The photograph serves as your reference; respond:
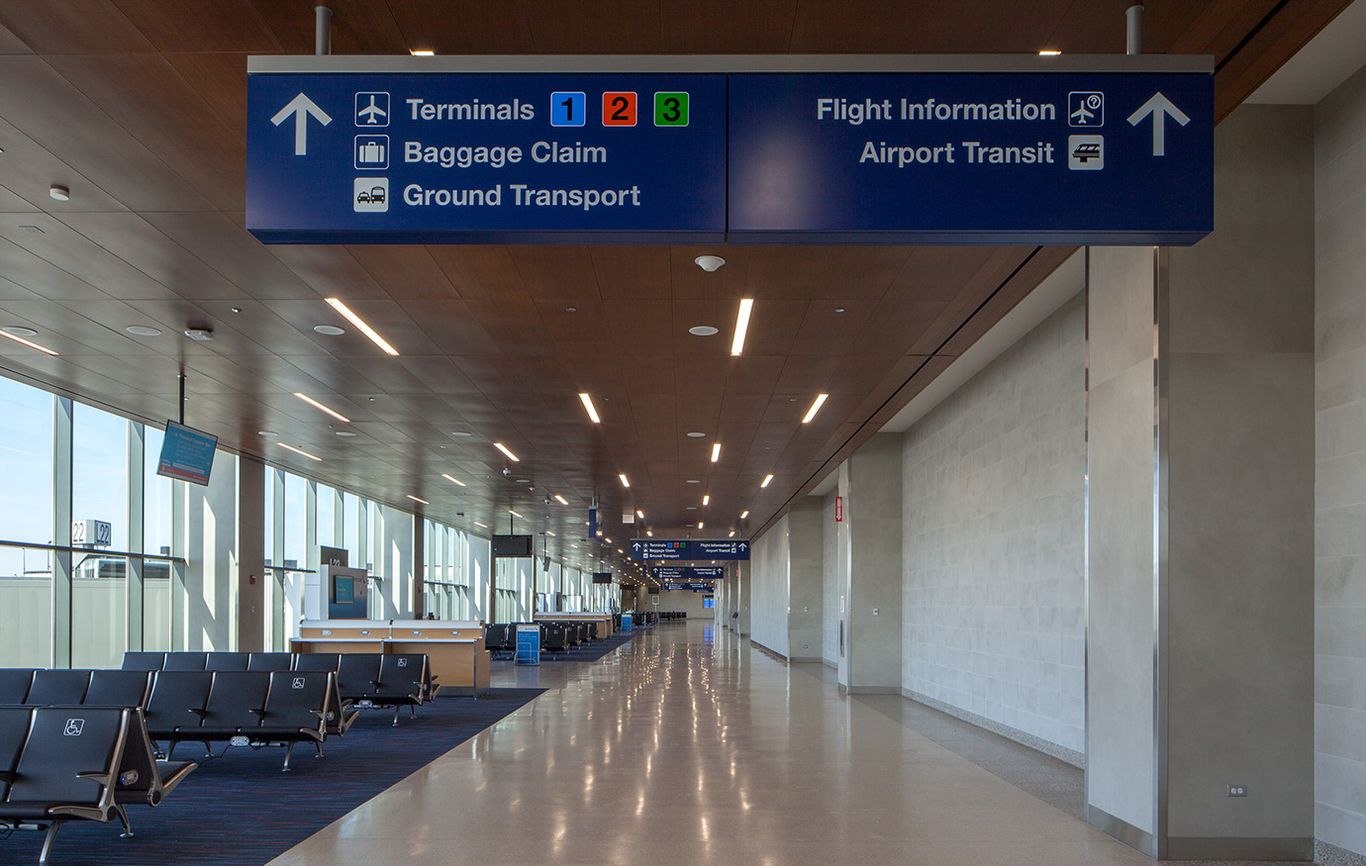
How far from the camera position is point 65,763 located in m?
6.09

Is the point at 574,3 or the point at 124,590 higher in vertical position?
the point at 574,3

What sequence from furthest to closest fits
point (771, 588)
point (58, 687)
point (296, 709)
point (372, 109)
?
point (771, 588), point (296, 709), point (58, 687), point (372, 109)

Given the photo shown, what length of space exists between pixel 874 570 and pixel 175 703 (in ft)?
36.1

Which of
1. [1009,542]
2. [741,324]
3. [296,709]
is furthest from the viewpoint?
[1009,542]

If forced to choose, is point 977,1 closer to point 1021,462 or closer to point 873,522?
point 1021,462

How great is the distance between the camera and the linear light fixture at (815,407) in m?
13.1

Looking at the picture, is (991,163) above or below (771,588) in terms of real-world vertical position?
above

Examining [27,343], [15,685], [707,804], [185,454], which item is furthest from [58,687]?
[707,804]

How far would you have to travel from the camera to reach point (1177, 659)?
605cm

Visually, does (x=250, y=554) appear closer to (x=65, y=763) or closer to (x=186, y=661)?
(x=186, y=661)

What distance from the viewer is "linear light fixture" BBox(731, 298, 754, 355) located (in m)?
8.99

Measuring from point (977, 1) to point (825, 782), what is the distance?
6.24 m

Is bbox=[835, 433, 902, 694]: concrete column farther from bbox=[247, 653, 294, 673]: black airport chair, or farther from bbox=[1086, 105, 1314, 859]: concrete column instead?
bbox=[1086, 105, 1314, 859]: concrete column

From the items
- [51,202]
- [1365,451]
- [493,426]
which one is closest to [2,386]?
[493,426]
